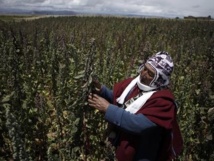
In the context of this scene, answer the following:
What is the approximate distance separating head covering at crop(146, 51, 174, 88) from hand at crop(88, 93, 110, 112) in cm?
48

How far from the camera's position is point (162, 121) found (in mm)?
2330

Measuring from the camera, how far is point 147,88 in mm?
2518

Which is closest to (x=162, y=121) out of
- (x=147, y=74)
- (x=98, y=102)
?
(x=147, y=74)

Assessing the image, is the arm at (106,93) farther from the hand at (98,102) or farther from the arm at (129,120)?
the arm at (129,120)

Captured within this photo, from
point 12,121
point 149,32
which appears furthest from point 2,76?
point 149,32

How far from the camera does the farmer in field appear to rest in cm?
235

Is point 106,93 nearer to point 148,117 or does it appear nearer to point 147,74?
point 147,74

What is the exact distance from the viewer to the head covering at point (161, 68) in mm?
2461

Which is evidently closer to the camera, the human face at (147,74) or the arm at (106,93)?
the human face at (147,74)

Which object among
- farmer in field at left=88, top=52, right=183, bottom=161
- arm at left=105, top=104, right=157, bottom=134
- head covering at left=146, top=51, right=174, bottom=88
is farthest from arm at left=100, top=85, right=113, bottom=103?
head covering at left=146, top=51, right=174, bottom=88

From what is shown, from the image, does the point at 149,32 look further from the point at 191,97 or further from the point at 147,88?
the point at 147,88

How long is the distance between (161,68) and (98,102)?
703 millimetres

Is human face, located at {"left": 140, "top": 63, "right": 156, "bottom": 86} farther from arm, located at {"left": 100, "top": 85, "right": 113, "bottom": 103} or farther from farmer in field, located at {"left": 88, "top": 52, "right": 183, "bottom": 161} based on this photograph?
arm, located at {"left": 100, "top": 85, "right": 113, "bottom": 103}

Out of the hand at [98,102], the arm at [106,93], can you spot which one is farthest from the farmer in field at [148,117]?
the arm at [106,93]
